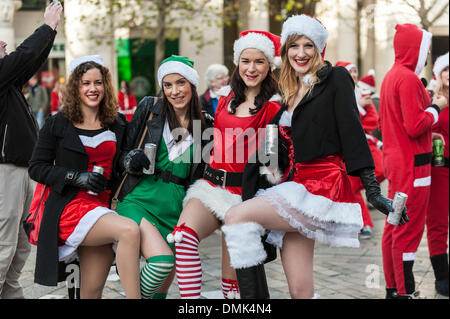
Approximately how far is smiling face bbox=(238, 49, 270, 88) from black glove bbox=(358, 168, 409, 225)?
973 millimetres

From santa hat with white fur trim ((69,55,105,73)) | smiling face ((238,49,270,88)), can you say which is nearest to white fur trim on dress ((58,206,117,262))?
santa hat with white fur trim ((69,55,105,73))

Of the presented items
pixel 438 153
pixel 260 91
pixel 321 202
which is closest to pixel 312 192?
pixel 321 202

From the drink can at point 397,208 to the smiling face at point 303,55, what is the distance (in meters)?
0.92

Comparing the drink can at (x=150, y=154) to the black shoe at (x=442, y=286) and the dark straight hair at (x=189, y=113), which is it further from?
the black shoe at (x=442, y=286)

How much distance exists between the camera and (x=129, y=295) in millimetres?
4023

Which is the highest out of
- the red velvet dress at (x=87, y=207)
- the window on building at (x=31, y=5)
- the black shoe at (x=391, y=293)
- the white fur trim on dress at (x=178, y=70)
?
the window on building at (x=31, y=5)

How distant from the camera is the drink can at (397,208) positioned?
354cm

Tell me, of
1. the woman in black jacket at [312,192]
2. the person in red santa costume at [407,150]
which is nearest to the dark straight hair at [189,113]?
the woman in black jacket at [312,192]

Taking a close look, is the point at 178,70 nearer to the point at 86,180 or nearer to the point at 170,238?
the point at 86,180

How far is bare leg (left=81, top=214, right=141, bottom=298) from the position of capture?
3.96 metres

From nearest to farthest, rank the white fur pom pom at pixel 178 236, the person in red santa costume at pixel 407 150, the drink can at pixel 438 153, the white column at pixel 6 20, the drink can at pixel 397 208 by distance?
the drink can at pixel 397 208 < the white fur pom pom at pixel 178 236 < the person in red santa costume at pixel 407 150 < the drink can at pixel 438 153 < the white column at pixel 6 20

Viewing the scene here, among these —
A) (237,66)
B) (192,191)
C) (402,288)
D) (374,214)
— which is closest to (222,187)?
(192,191)

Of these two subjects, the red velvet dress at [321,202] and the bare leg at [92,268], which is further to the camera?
the bare leg at [92,268]
